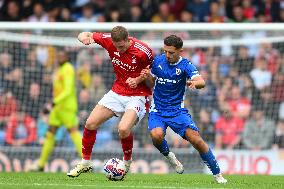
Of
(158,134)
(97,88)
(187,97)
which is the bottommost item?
(158,134)

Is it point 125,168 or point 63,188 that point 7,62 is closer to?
point 125,168

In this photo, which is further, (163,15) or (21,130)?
(163,15)

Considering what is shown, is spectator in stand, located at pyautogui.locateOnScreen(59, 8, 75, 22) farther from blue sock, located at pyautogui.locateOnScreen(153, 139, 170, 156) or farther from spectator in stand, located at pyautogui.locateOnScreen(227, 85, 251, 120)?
blue sock, located at pyautogui.locateOnScreen(153, 139, 170, 156)

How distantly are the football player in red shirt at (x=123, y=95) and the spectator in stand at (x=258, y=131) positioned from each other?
4.61 meters

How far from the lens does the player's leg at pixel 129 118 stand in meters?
12.1

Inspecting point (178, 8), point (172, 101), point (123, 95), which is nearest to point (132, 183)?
point (172, 101)

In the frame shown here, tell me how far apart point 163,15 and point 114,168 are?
8314 mm

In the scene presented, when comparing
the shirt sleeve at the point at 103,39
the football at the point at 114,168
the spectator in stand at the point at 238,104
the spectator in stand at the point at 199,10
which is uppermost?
the spectator in stand at the point at 199,10

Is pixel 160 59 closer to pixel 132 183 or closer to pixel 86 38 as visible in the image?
pixel 86 38

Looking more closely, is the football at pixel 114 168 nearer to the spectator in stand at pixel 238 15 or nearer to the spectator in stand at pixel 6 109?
the spectator in stand at pixel 6 109

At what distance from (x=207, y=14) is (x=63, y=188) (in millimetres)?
9880

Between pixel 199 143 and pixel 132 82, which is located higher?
pixel 132 82

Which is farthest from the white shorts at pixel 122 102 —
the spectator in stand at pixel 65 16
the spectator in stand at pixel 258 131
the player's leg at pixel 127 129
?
the spectator in stand at pixel 65 16

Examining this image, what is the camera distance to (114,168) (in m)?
12.0
